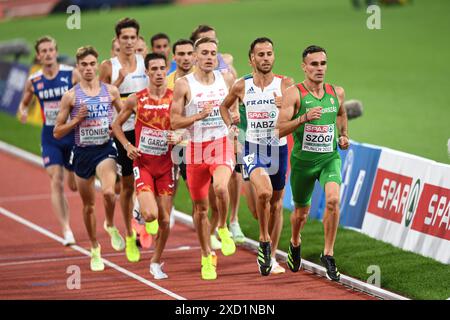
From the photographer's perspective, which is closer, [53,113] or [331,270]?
[331,270]

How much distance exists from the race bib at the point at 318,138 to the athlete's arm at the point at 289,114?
9.5 inches

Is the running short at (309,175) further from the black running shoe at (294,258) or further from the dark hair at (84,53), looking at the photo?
the dark hair at (84,53)

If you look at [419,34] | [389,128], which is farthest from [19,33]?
[389,128]

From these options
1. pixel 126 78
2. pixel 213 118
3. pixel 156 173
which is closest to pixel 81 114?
pixel 156 173

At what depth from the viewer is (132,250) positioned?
14844 millimetres

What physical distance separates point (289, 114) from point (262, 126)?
0.71 metres

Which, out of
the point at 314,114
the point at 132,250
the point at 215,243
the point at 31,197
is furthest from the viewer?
the point at 31,197

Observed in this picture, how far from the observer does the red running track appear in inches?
515

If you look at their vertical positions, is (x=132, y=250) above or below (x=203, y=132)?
below

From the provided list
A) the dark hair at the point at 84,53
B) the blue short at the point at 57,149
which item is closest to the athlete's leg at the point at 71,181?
the blue short at the point at 57,149

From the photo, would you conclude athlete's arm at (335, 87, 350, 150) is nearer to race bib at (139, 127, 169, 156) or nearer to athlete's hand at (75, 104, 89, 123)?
race bib at (139, 127, 169, 156)

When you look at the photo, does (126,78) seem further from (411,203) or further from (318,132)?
(411,203)

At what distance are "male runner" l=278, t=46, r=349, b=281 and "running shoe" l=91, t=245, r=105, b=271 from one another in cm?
304

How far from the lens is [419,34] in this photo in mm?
35344
